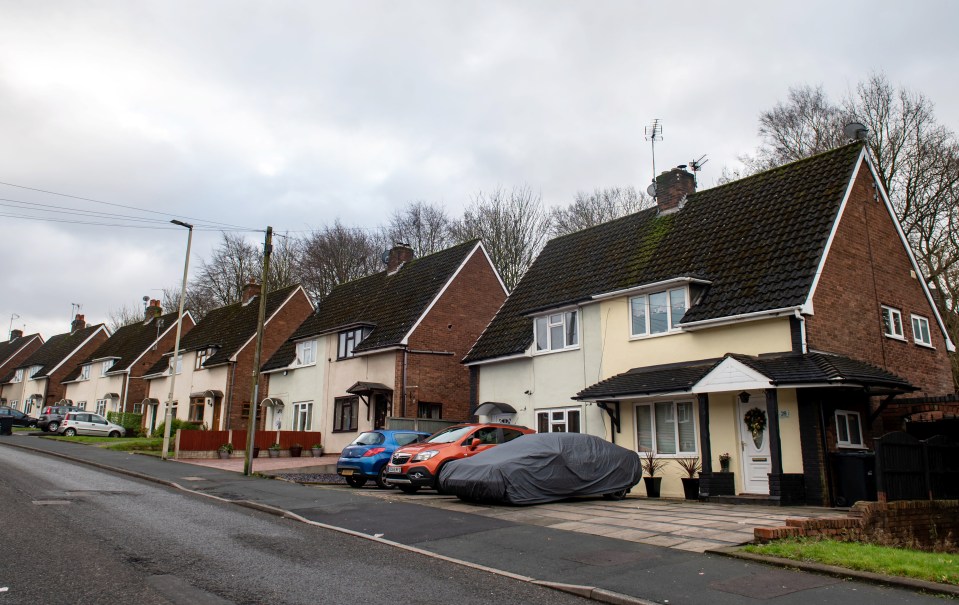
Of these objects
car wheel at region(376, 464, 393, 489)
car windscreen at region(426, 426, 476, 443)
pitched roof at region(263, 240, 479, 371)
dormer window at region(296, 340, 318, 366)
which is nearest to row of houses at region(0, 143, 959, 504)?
pitched roof at region(263, 240, 479, 371)

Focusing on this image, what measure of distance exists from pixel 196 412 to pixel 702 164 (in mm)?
31842

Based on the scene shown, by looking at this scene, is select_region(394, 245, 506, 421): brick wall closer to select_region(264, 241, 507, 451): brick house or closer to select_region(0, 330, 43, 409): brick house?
select_region(264, 241, 507, 451): brick house

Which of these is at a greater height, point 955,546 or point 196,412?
point 196,412

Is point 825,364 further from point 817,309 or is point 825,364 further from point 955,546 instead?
point 955,546

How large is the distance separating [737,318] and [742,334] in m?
0.54

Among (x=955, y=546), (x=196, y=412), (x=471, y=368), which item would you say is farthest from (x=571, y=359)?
(x=196, y=412)

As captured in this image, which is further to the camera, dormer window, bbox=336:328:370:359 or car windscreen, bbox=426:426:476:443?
dormer window, bbox=336:328:370:359

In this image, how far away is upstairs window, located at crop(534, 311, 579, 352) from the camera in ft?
73.5

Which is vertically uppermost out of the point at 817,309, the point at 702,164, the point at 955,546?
the point at 702,164

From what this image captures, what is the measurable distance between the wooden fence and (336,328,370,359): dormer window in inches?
851

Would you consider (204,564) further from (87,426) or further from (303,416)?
(87,426)

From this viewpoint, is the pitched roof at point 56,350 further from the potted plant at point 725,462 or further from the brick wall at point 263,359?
the potted plant at point 725,462

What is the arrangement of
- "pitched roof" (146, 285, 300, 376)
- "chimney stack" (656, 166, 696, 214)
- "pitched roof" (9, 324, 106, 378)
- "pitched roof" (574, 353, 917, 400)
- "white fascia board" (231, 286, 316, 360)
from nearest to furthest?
"pitched roof" (574, 353, 917, 400) → "chimney stack" (656, 166, 696, 214) → "white fascia board" (231, 286, 316, 360) → "pitched roof" (146, 285, 300, 376) → "pitched roof" (9, 324, 106, 378)

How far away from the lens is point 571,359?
872 inches
